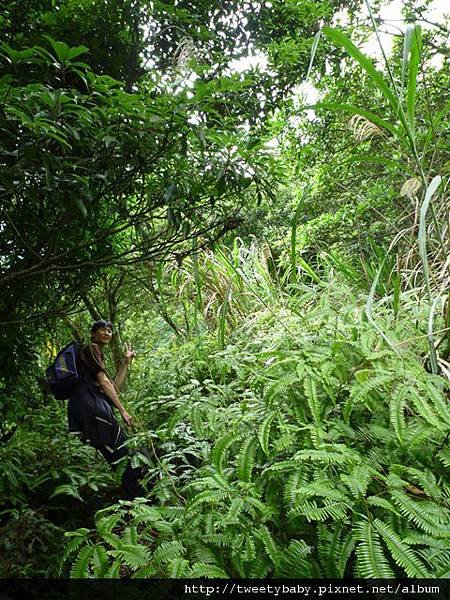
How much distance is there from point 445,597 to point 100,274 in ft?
7.35

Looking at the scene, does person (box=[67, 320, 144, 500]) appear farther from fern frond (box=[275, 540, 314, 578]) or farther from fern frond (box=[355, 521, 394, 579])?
fern frond (box=[355, 521, 394, 579])

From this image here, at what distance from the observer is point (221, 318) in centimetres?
209

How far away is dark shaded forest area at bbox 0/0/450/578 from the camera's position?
113 cm

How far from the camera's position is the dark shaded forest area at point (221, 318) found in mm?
1135

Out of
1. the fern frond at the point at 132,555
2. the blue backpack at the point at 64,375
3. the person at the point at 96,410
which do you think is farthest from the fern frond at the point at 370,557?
the blue backpack at the point at 64,375

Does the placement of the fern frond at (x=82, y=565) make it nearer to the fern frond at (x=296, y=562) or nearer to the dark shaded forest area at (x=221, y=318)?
the dark shaded forest area at (x=221, y=318)

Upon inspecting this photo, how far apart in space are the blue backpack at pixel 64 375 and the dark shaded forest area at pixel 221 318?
0.85 ft

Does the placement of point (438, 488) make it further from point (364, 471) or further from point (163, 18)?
point (163, 18)

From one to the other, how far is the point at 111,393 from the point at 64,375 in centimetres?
29

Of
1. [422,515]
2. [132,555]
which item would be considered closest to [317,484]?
[422,515]

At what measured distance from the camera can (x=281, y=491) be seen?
129 cm

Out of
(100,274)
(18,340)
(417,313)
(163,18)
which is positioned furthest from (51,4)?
(417,313)

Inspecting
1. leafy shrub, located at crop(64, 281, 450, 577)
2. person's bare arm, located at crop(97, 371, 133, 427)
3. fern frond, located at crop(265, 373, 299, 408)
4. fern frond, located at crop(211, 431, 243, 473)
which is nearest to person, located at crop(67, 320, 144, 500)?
person's bare arm, located at crop(97, 371, 133, 427)

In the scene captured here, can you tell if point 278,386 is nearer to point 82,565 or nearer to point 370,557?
point 370,557
